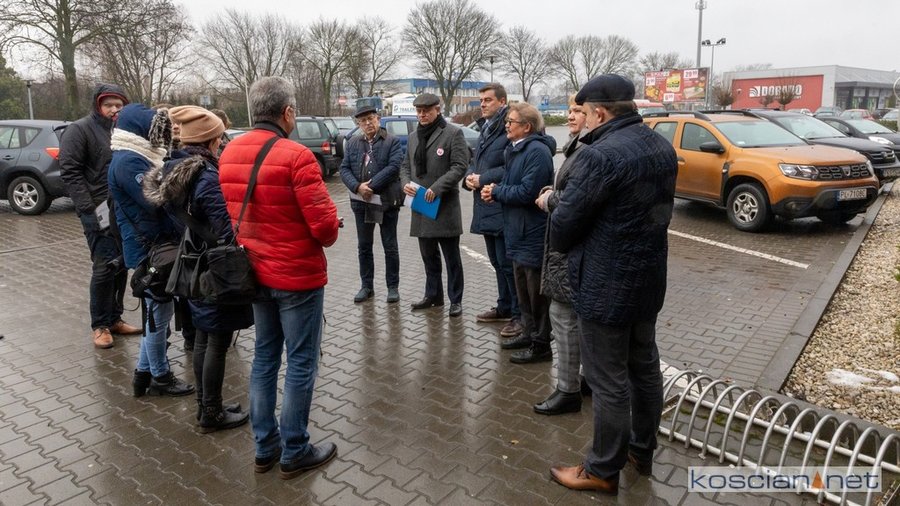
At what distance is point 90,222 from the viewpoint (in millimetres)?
5195

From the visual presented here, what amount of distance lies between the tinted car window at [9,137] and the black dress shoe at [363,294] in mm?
9323

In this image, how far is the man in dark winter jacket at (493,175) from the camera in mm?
5109

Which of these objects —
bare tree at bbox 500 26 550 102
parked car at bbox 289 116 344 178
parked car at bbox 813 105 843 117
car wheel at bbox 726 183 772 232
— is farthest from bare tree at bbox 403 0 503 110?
car wheel at bbox 726 183 772 232

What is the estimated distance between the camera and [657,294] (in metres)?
2.91

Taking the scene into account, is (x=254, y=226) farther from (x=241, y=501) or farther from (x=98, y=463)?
(x=98, y=463)

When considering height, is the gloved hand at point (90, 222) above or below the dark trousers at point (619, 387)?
above

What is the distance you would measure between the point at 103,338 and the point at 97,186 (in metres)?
1.24

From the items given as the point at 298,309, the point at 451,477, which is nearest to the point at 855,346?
the point at 451,477

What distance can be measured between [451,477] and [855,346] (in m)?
3.73

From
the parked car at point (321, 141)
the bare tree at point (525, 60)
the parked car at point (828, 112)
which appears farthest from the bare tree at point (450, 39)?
the parked car at point (321, 141)

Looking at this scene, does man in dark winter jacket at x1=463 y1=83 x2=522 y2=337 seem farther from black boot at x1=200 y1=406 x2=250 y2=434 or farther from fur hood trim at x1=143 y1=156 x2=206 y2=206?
fur hood trim at x1=143 y1=156 x2=206 y2=206

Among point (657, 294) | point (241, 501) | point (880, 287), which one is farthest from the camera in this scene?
point (880, 287)

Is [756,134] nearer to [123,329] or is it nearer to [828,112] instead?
[123,329]

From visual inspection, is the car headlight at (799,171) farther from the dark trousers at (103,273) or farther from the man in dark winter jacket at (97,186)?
the dark trousers at (103,273)
